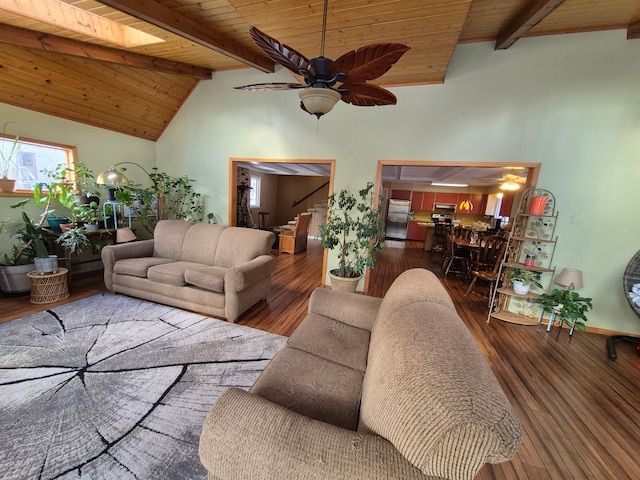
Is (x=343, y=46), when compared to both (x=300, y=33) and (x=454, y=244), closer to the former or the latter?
(x=300, y=33)

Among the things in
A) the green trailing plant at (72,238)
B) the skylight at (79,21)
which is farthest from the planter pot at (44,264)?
the skylight at (79,21)

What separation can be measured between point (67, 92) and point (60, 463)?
4.36 m

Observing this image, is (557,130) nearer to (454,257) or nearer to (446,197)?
(454,257)

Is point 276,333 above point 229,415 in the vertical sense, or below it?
below

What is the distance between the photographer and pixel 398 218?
28.6 feet

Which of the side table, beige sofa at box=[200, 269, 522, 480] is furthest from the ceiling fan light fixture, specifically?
the side table

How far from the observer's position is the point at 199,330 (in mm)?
2438

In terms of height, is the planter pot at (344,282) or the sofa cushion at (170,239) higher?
the sofa cushion at (170,239)

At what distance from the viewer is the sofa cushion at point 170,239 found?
3373 millimetres

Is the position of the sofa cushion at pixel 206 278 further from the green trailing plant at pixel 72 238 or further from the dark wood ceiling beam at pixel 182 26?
the dark wood ceiling beam at pixel 182 26

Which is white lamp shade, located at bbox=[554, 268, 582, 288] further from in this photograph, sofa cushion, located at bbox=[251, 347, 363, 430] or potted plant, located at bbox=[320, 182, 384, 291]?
sofa cushion, located at bbox=[251, 347, 363, 430]

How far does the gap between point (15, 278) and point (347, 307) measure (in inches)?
154

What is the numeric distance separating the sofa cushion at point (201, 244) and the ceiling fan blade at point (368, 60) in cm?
249

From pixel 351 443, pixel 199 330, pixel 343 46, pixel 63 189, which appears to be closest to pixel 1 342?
A: pixel 199 330
